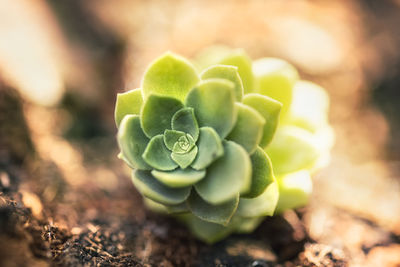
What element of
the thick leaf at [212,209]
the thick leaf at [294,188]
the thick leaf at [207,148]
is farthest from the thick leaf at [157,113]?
the thick leaf at [294,188]

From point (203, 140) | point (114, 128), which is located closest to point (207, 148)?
point (203, 140)

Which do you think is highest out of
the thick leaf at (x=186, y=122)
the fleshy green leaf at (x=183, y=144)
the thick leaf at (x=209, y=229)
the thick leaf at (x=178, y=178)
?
the thick leaf at (x=186, y=122)

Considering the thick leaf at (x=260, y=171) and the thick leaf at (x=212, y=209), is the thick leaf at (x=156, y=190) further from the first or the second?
the thick leaf at (x=260, y=171)

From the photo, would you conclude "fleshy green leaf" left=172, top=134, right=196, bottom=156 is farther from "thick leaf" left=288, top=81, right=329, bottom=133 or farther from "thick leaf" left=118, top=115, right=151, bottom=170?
"thick leaf" left=288, top=81, right=329, bottom=133

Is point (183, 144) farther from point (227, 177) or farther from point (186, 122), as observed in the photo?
point (227, 177)

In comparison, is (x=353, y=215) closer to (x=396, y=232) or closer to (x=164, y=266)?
(x=396, y=232)

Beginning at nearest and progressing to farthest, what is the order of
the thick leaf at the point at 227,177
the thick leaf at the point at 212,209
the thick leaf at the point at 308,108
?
the thick leaf at the point at 227,177 < the thick leaf at the point at 212,209 < the thick leaf at the point at 308,108
